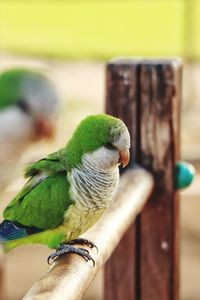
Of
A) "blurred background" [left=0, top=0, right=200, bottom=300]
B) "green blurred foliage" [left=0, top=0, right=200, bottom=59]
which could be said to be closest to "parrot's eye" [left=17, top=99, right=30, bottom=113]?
"blurred background" [left=0, top=0, right=200, bottom=300]

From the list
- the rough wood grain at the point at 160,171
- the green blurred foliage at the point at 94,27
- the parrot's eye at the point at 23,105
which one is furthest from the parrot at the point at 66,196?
the green blurred foliage at the point at 94,27

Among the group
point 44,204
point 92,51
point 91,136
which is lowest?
point 92,51

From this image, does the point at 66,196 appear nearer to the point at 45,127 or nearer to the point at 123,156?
the point at 123,156

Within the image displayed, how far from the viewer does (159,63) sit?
5.57 ft

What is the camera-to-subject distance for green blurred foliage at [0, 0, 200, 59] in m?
8.81

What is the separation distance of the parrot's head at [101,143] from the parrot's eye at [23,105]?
99 cm

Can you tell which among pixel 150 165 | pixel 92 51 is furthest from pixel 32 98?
pixel 92 51

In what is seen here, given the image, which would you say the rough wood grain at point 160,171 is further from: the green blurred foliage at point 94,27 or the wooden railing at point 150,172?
the green blurred foliage at point 94,27

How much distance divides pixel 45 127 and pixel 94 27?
27.4 feet

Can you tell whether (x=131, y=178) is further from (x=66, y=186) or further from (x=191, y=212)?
(x=191, y=212)

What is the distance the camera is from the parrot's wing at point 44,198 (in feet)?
4.08

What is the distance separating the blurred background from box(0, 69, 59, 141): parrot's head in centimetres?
22

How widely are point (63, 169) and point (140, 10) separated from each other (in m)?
9.50

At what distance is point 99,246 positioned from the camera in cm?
128
